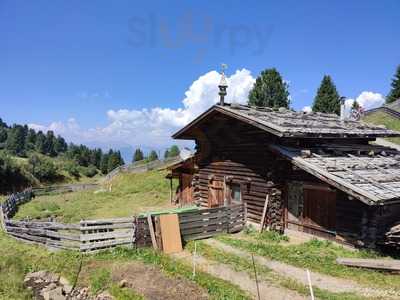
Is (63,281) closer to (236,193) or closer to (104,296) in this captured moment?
(104,296)

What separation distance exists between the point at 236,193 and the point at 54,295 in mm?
10990

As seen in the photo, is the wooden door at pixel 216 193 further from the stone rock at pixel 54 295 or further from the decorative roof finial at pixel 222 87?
the stone rock at pixel 54 295

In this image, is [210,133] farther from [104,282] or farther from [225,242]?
[104,282]

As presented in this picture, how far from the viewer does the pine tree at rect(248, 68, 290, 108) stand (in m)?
55.6

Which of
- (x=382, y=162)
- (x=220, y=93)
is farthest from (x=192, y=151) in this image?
(x=382, y=162)

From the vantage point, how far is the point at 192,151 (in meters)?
25.8

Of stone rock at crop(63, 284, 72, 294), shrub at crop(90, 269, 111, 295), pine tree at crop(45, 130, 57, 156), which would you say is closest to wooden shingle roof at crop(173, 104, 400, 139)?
shrub at crop(90, 269, 111, 295)

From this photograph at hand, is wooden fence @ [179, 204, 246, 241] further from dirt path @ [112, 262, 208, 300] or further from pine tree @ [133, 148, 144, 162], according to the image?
pine tree @ [133, 148, 144, 162]

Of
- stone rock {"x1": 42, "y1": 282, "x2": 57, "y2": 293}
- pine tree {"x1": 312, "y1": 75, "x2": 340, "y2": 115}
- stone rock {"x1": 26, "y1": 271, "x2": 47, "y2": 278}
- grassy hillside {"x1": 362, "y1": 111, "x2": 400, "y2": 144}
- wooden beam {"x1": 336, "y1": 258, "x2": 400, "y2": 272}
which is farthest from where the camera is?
pine tree {"x1": 312, "y1": 75, "x2": 340, "y2": 115}

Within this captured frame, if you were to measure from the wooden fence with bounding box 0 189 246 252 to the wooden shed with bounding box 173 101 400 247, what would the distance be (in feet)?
6.14

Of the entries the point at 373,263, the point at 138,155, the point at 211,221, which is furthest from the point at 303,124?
the point at 138,155

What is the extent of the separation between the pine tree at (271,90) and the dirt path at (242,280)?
149ft

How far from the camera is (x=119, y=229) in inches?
562

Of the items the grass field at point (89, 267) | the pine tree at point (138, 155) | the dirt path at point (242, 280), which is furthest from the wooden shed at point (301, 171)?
the pine tree at point (138, 155)
